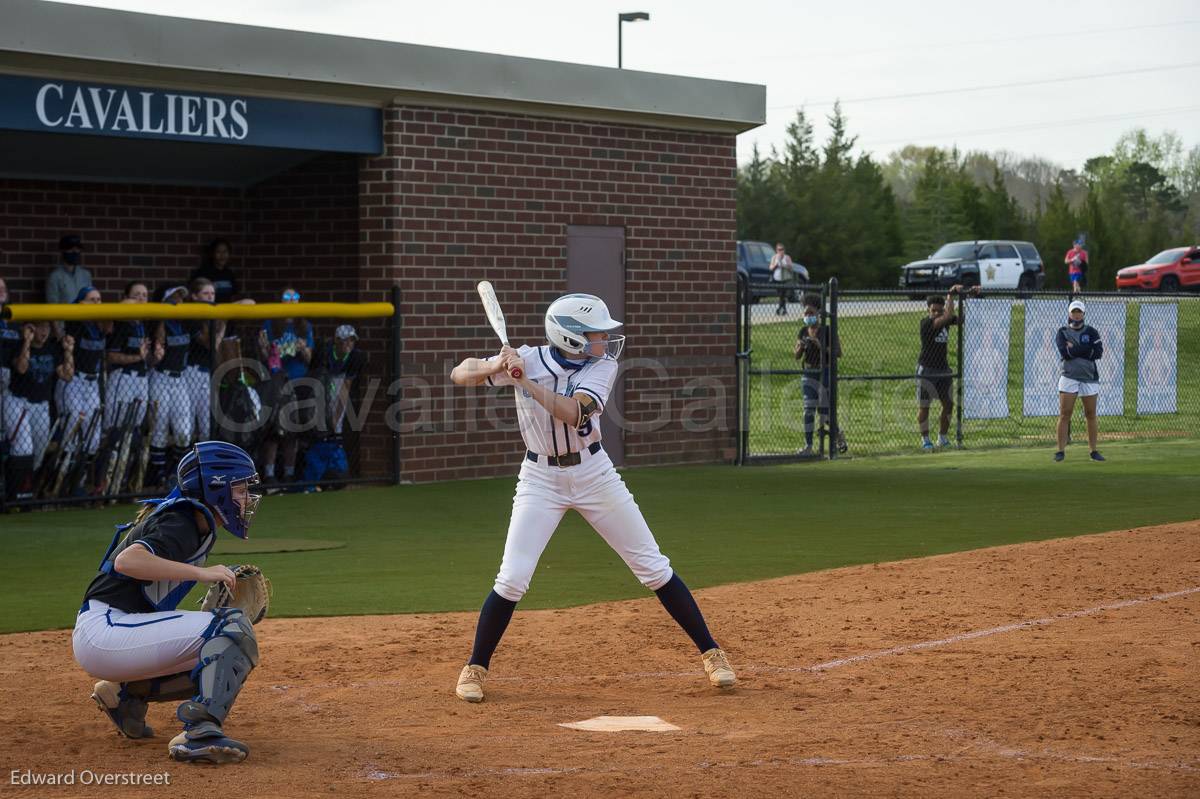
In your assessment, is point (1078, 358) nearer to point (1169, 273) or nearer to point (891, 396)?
point (891, 396)

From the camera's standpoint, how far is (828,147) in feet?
237

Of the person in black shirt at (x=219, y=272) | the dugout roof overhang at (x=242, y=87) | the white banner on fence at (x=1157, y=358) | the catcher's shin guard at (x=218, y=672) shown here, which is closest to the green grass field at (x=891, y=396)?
the white banner on fence at (x=1157, y=358)

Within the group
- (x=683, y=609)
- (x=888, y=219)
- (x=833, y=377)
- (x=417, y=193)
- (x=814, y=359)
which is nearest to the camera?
(x=683, y=609)

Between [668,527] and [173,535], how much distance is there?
821 centimetres

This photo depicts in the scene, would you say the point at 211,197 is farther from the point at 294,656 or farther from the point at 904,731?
the point at 904,731

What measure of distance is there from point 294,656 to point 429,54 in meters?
10.1

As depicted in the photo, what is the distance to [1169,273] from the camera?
44719 mm

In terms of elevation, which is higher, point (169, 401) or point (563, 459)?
point (563, 459)

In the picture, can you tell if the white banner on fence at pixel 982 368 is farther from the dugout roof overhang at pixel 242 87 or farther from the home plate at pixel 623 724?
the home plate at pixel 623 724

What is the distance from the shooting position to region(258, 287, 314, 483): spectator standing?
16.2 meters

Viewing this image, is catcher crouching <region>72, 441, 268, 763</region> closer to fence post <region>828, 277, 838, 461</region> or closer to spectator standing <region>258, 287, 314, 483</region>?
spectator standing <region>258, 287, 314, 483</region>

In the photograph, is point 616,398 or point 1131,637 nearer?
point 1131,637

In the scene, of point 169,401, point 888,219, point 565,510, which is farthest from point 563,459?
point 888,219

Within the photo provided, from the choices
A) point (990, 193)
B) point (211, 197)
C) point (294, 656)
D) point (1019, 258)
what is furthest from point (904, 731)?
point (990, 193)
